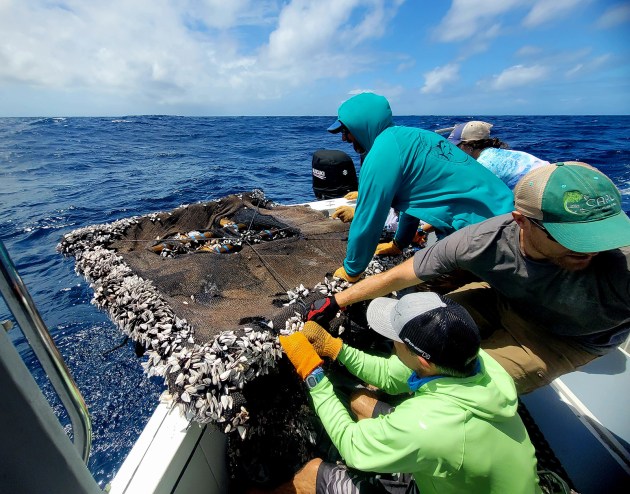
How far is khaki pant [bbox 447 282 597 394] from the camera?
2006 mm

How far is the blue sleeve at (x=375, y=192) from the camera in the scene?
2.18 meters

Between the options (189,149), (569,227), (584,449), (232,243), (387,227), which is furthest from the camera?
(189,149)

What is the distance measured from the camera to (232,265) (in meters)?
2.77

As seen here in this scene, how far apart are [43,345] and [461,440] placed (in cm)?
139

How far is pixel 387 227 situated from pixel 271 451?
2.72 m

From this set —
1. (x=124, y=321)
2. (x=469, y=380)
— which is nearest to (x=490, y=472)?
(x=469, y=380)

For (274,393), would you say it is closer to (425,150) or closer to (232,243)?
(232,243)

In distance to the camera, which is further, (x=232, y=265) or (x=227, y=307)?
(x=232, y=265)

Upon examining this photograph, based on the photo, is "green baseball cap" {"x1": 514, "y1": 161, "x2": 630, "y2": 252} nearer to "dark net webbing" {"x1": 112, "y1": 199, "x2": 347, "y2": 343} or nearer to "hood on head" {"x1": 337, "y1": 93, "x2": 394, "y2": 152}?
"hood on head" {"x1": 337, "y1": 93, "x2": 394, "y2": 152}

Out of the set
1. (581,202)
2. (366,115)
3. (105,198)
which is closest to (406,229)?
(366,115)

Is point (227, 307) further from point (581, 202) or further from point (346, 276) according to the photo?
point (581, 202)

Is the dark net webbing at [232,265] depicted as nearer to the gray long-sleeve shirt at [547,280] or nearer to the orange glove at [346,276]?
the orange glove at [346,276]

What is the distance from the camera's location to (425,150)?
91.0 inches

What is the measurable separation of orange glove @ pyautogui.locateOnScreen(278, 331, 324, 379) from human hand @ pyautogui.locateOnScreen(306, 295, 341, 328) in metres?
0.24
